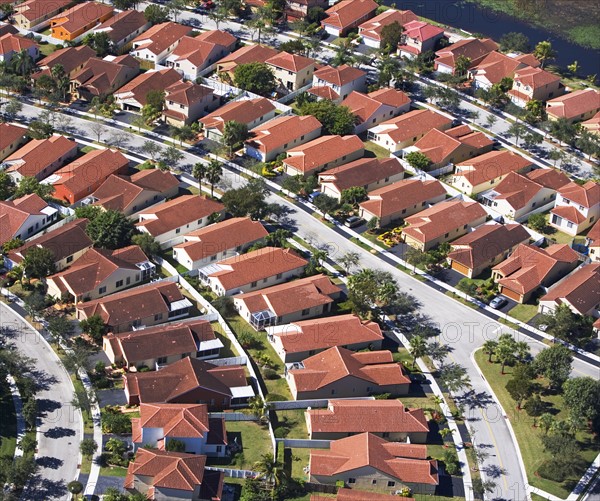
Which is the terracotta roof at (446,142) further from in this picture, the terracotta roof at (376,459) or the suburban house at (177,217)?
the terracotta roof at (376,459)

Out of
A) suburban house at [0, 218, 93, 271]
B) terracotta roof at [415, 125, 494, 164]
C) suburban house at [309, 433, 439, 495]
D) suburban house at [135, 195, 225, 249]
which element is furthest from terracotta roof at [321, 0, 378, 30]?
suburban house at [309, 433, 439, 495]

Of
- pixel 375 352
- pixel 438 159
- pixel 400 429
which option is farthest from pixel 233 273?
pixel 438 159

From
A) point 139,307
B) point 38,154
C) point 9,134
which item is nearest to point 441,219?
point 139,307

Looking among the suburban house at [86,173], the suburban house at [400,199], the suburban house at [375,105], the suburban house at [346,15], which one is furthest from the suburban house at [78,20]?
the suburban house at [400,199]

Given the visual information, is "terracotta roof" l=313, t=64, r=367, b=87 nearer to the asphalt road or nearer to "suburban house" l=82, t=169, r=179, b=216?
"suburban house" l=82, t=169, r=179, b=216

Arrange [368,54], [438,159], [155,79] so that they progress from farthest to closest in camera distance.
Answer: [368,54]
[155,79]
[438,159]

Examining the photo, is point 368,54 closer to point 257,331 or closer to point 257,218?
point 257,218

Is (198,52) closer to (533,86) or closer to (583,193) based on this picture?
(533,86)
